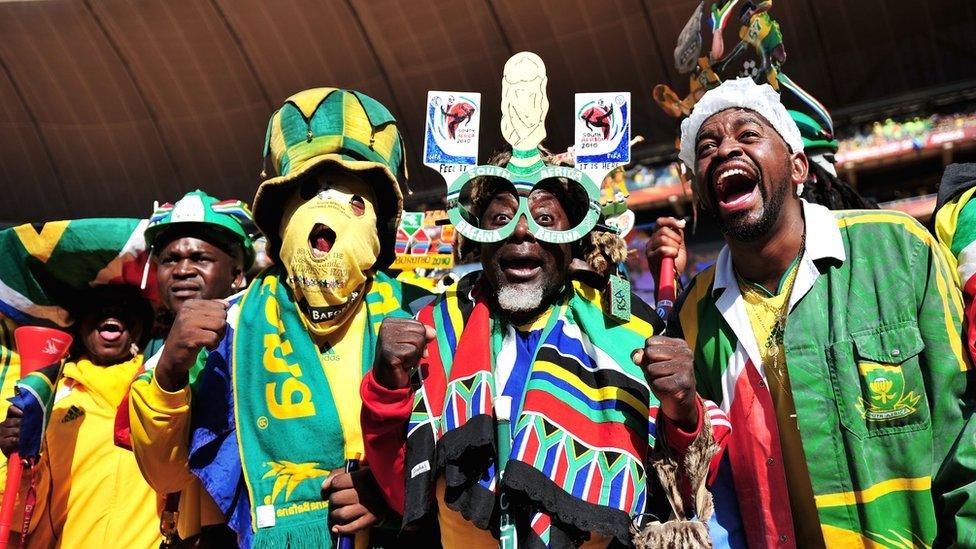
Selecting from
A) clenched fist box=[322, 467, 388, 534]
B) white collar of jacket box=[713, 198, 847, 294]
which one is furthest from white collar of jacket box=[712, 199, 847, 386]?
clenched fist box=[322, 467, 388, 534]

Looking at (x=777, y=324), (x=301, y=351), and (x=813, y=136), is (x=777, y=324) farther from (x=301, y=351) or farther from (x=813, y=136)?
(x=813, y=136)

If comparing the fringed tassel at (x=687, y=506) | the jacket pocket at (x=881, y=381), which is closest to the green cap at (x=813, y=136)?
the jacket pocket at (x=881, y=381)

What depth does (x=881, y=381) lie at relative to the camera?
2432 mm

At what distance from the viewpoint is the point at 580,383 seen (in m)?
2.73

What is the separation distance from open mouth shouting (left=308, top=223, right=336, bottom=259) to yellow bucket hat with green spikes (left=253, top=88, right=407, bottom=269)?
0.27 m

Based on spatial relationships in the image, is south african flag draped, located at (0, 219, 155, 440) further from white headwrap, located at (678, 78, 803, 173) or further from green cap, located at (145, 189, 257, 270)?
white headwrap, located at (678, 78, 803, 173)

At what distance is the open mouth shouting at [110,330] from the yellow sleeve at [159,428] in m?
1.36

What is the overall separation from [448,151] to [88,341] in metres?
2.26

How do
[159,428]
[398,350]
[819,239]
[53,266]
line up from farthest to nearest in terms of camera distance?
[53,266], [159,428], [819,239], [398,350]

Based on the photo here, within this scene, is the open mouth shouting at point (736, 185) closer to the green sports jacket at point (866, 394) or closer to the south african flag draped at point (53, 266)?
the green sports jacket at point (866, 394)

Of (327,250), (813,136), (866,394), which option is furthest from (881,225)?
(327,250)

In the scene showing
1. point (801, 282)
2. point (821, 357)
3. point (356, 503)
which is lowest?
point (356, 503)

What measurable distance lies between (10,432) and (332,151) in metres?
1.80

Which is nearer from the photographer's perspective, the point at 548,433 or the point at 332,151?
the point at 548,433
